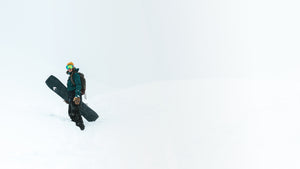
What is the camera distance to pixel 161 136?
311 inches

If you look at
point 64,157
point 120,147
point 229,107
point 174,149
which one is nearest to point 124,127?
point 120,147

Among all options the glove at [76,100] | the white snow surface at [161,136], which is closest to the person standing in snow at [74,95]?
the glove at [76,100]

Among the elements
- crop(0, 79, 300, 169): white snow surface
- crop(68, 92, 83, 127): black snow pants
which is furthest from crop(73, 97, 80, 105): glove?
crop(0, 79, 300, 169): white snow surface

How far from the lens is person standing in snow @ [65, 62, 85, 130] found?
8100 millimetres

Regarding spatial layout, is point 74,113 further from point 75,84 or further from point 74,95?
point 75,84

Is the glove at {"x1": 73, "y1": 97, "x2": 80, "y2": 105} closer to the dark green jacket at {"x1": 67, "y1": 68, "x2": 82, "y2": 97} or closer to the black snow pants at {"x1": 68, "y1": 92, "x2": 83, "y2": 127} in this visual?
the dark green jacket at {"x1": 67, "y1": 68, "x2": 82, "y2": 97}

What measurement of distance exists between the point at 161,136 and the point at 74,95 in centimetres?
275

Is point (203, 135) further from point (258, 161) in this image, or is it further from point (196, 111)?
point (196, 111)

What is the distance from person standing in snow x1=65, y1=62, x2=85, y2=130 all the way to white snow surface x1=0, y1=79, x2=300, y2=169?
0.23 m

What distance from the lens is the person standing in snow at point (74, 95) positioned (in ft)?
26.6

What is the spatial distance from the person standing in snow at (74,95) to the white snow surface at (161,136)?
23cm

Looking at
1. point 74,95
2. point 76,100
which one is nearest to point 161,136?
point 76,100

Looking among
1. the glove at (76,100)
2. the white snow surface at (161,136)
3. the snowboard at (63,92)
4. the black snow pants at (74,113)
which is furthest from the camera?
the snowboard at (63,92)

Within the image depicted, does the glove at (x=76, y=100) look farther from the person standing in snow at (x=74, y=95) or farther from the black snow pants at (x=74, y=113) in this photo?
the black snow pants at (x=74, y=113)
